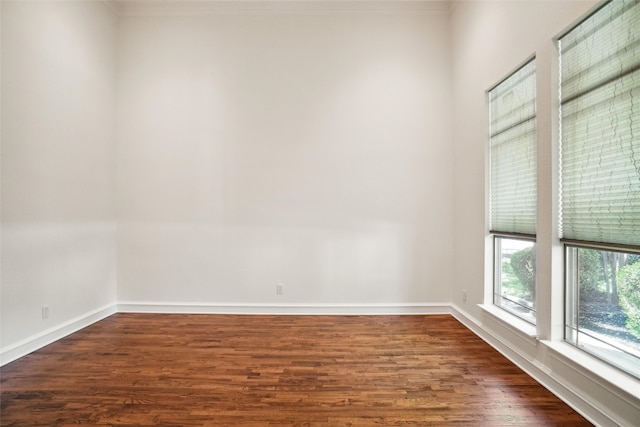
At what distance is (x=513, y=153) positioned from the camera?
2.75 metres

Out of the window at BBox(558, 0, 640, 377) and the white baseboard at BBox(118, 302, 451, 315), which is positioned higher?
the window at BBox(558, 0, 640, 377)

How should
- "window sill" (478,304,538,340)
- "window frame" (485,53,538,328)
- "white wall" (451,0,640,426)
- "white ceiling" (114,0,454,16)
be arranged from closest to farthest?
"white wall" (451,0,640,426) → "window sill" (478,304,538,340) → "window frame" (485,53,538,328) → "white ceiling" (114,0,454,16)

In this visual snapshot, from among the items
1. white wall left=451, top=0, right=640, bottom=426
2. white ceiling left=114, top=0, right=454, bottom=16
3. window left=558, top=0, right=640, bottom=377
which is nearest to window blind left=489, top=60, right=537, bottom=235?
white wall left=451, top=0, right=640, bottom=426

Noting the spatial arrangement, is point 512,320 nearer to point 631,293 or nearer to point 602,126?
point 631,293

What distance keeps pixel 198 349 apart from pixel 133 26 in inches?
163

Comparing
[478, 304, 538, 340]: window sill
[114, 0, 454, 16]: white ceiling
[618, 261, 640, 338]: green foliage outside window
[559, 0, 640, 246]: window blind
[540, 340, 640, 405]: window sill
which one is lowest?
[478, 304, 538, 340]: window sill

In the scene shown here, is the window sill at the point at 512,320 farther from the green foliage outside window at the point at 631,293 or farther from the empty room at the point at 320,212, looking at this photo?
the green foliage outside window at the point at 631,293

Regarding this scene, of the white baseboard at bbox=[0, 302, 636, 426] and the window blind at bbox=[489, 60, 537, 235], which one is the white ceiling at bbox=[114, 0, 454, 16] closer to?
the window blind at bbox=[489, 60, 537, 235]

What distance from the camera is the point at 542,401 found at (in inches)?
79.7

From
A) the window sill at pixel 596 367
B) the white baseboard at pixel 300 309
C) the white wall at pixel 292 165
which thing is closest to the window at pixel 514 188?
the window sill at pixel 596 367

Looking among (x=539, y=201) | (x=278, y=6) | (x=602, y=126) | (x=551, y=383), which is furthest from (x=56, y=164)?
(x=551, y=383)

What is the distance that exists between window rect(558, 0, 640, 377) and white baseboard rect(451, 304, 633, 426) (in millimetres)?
286

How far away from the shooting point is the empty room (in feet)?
6.30

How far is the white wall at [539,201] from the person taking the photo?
73.1 inches
